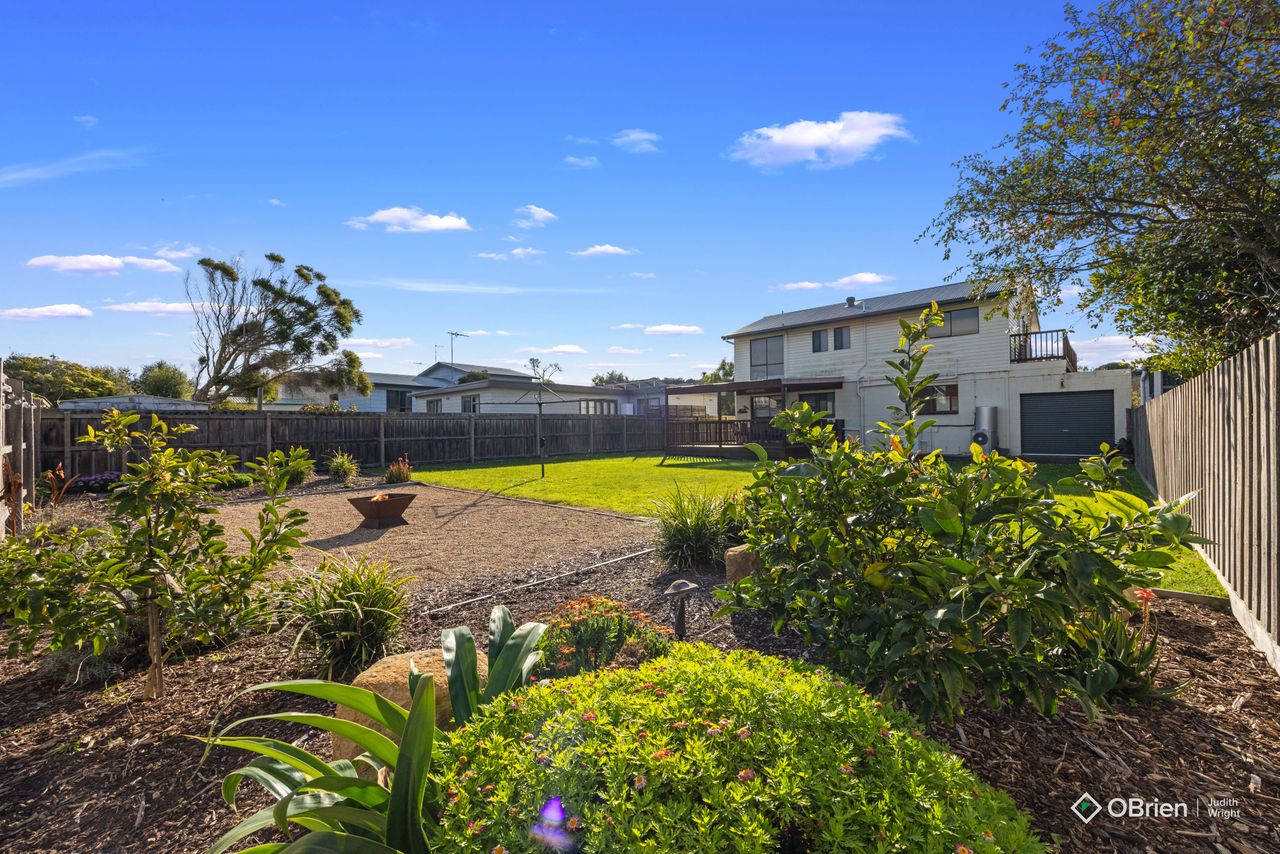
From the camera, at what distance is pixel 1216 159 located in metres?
7.17

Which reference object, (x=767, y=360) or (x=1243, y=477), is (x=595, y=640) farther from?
(x=767, y=360)

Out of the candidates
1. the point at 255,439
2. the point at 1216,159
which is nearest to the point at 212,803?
the point at 1216,159

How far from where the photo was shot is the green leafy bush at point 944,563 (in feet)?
5.63

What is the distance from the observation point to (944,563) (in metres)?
1.80

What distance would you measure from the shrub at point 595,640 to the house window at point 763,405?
22404 mm

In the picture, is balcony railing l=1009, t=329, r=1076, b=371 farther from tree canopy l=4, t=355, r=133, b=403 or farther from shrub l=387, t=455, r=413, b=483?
tree canopy l=4, t=355, r=133, b=403

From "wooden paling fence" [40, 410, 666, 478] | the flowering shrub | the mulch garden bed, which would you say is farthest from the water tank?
the flowering shrub

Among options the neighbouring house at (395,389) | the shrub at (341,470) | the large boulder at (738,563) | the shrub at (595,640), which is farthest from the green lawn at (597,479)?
the neighbouring house at (395,389)

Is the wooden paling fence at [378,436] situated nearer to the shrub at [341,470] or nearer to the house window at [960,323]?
the shrub at [341,470]

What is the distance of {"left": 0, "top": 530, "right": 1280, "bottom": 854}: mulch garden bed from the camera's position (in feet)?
6.64

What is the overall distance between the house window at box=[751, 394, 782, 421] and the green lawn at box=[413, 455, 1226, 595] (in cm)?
621

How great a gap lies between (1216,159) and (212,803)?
11050 millimetres

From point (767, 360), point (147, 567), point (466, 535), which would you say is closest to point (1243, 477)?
point (147, 567)

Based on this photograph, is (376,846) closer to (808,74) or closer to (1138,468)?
(808,74)
